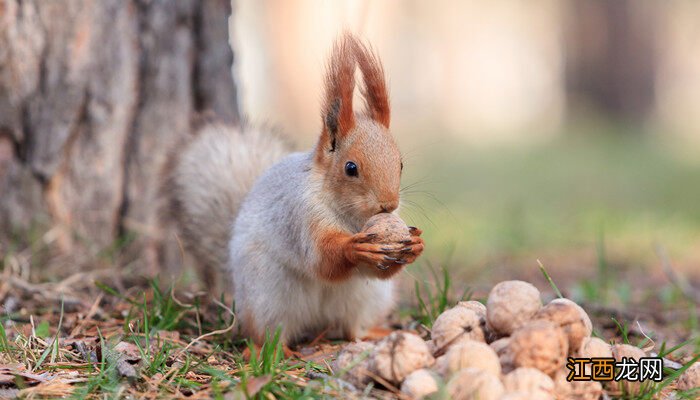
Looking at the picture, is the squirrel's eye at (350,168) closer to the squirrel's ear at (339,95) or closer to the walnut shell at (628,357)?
the squirrel's ear at (339,95)

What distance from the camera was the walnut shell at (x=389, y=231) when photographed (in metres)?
1.58

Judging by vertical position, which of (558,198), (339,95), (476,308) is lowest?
(558,198)

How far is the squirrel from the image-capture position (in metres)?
1.67

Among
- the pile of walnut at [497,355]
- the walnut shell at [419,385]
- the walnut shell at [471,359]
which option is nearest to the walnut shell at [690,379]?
the pile of walnut at [497,355]

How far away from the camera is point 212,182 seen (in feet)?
7.56

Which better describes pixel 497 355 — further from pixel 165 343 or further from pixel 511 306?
pixel 165 343

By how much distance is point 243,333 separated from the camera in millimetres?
1903

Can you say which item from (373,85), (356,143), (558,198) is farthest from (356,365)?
(558,198)

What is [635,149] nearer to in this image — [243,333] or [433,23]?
[243,333]

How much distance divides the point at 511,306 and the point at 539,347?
0.11 m

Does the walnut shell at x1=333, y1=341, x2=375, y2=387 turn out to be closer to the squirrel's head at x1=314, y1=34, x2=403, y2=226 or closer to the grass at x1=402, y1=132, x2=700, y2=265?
the squirrel's head at x1=314, y1=34, x2=403, y2=226

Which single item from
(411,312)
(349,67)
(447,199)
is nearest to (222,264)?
(411,312)

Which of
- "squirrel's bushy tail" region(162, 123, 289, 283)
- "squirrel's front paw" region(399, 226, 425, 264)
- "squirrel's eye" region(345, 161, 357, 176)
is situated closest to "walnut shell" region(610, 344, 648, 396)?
"squirrel's front paw" region(399, 226, 425, 264)

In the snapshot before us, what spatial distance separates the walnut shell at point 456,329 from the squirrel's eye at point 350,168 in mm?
400
